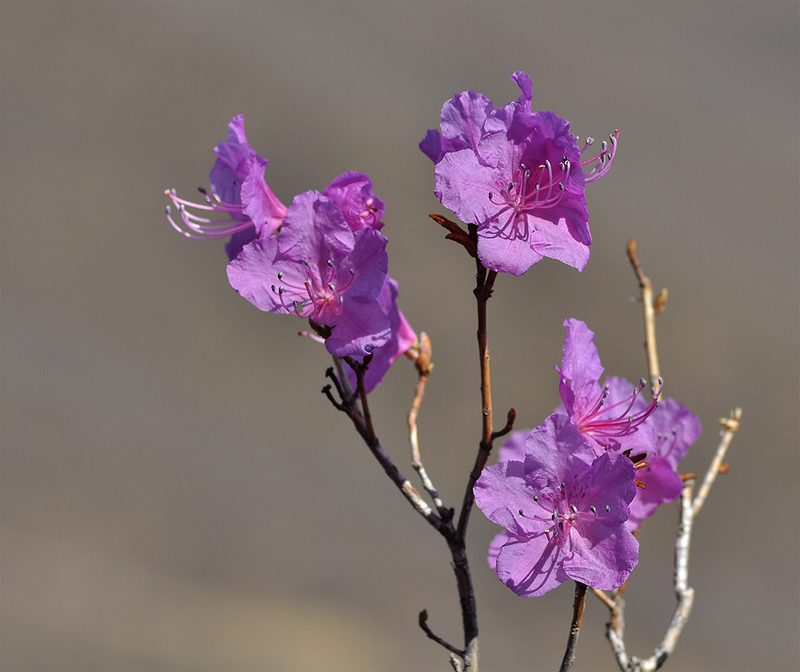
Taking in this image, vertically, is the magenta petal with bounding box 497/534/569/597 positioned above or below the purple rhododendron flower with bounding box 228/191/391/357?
below

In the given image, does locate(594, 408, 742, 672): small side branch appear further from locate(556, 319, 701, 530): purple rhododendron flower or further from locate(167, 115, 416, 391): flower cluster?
locate(167, 115, 416, 391): flower cluster

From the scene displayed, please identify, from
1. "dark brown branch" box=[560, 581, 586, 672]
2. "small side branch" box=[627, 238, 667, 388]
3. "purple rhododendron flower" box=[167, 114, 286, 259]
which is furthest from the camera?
"small side branch" box=[627, 238, 667, 388]

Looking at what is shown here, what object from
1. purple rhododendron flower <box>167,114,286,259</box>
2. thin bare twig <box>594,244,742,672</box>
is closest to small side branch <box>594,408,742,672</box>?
thin bare twig <box>594,244,742,672</box>

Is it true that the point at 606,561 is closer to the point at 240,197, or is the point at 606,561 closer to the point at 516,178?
the point at 516,178

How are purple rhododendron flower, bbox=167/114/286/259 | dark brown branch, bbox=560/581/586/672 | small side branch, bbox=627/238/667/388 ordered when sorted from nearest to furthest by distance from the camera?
1. dark brown branch, bbox=560/581/586/672
2. purple rhododendron flower, bbox=167/114/286/259
3. small side branch, bbox=627/238/667/388

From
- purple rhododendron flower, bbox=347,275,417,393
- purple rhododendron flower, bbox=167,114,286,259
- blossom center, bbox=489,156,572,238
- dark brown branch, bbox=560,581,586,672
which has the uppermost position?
blossom center, bbox=489,156,572,238

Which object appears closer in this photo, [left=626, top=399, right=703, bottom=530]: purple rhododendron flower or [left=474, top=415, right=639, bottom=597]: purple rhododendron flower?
[left=474, top=415, right=639, bottom=597]: purple rhododendron flower

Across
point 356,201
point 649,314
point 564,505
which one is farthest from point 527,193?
point 649,314

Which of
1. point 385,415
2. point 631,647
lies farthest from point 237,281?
point 385,415
